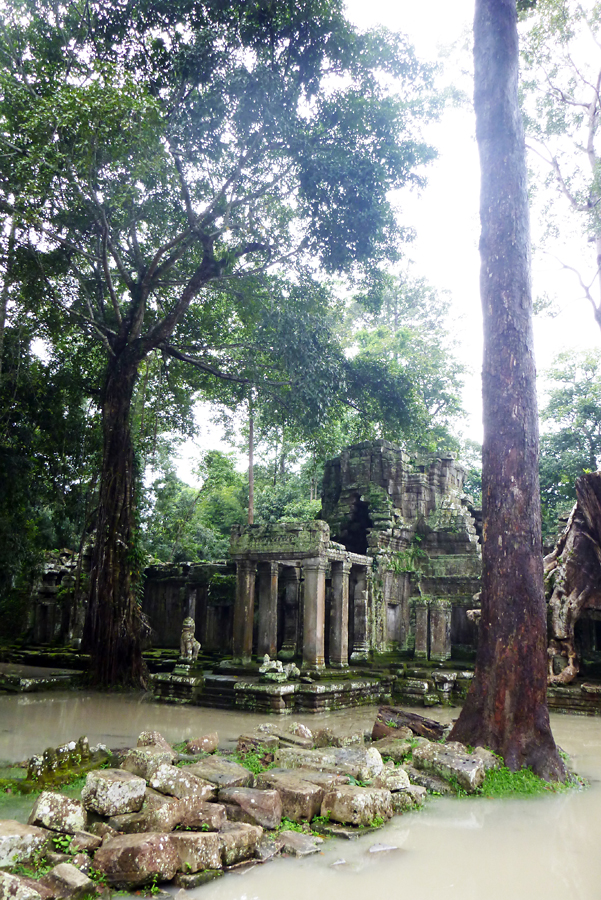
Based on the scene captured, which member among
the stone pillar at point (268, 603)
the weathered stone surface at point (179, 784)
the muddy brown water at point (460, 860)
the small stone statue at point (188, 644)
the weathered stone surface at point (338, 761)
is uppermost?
the stone pillar at point (268, 603)

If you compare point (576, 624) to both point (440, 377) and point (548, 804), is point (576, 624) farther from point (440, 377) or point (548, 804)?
point (440, 377)

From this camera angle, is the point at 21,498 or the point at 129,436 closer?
the point at 129,436

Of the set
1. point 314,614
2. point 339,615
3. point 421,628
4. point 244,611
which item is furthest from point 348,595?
point 244,611

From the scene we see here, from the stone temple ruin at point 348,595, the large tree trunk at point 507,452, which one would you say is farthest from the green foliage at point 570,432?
the large tree trunk at point 507,452

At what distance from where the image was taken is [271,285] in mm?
15789

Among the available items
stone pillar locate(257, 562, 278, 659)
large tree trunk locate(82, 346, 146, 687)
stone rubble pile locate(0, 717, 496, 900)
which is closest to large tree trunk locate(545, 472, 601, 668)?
stone pillar locate(257, 562, 278, 659)

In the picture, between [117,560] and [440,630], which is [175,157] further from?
[440,630]

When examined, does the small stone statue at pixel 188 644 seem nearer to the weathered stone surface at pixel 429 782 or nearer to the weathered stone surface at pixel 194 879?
the weathered stone surface at pixel 429 782

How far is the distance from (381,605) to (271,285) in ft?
26.6

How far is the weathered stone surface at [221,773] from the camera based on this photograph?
16.2 feet

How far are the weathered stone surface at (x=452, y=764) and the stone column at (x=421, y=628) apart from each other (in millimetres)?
8530

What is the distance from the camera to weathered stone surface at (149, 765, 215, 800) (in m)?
4.56

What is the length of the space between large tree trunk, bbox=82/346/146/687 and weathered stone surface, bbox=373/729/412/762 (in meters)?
7.43

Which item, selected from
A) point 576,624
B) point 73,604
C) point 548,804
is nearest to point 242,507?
point 73,604
